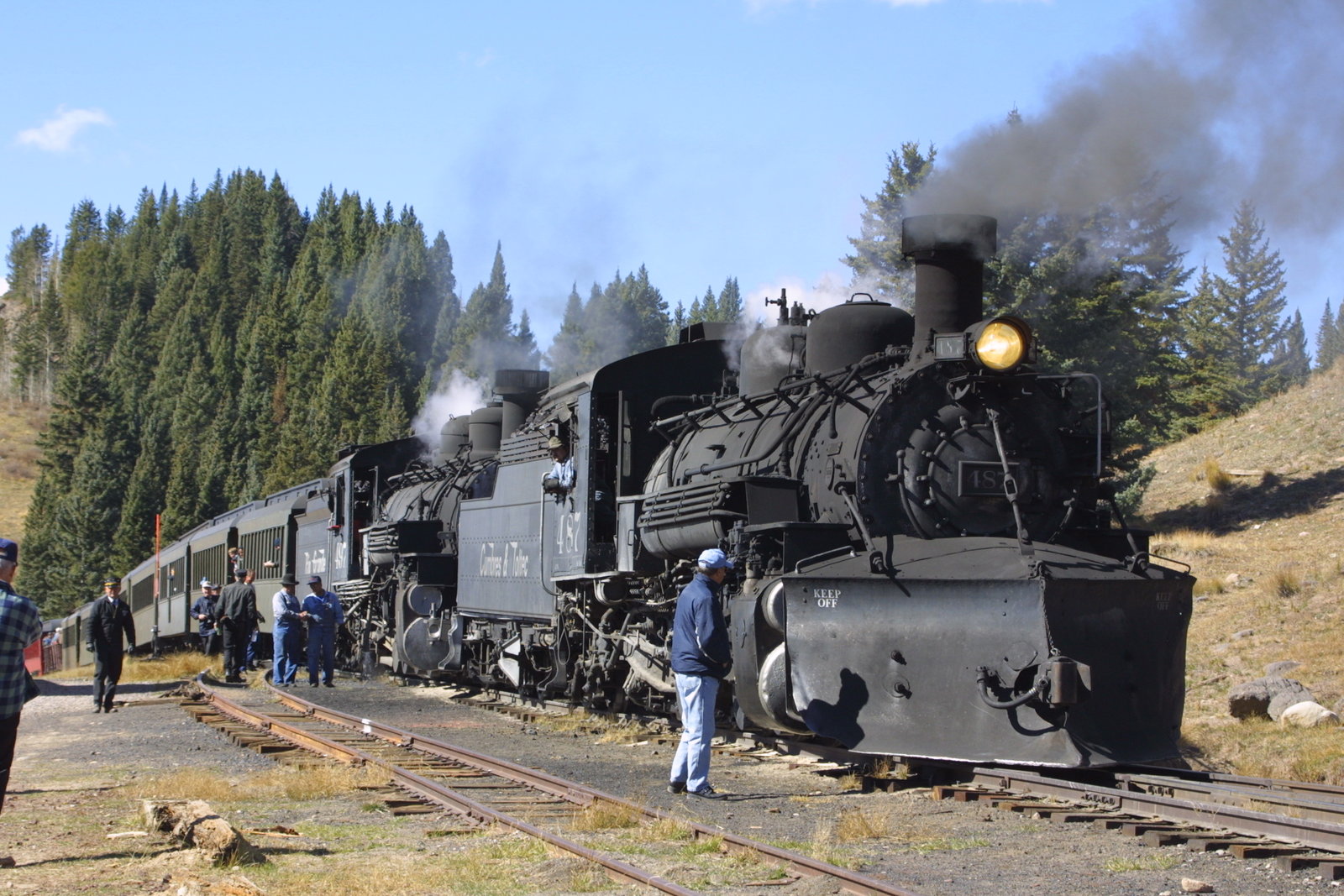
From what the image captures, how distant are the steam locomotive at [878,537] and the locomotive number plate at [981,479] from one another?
0.05 feet

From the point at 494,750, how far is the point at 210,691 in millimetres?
7774

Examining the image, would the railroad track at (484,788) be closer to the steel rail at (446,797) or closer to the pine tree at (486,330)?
the steel rail at (446,797)

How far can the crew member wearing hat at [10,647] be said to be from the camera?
21.5 ft

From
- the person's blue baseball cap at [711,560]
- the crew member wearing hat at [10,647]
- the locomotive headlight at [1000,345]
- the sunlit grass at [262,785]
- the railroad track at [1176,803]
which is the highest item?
the locomotive headlight at [1000,345]

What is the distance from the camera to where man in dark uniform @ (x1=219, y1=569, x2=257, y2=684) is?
19.4 m

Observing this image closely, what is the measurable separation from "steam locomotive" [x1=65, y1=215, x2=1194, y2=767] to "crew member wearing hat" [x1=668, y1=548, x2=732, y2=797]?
0.29m

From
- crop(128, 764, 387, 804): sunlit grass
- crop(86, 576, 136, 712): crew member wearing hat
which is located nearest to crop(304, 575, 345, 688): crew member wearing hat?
crop(86, 576, 136, 712): crew member wearing hat

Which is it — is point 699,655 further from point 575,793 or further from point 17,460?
point 17,460

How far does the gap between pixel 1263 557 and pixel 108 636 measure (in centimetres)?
1751

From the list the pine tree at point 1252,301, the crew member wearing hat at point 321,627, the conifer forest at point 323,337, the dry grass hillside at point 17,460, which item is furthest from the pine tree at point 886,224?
the dry grass hillside at point 17,460

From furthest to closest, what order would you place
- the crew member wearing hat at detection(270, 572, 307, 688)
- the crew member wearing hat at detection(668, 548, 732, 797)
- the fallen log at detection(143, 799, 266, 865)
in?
the crew member wearing hat at detection(270, 572, 307, 688)
the crew member wearing hat at detection(668, 548, 732, 797)
the fallen log at detection(143, 799, 266, 865)

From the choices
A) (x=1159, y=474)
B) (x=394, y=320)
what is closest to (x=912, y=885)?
(x=1159, y=474)

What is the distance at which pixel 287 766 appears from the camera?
10016 millimetres

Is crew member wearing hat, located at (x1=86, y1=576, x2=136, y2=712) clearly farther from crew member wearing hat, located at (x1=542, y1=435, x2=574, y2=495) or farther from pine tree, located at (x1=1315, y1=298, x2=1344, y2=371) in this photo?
pine tree, located at (x1=1315, y1=298, x2=1344, y2=371)
